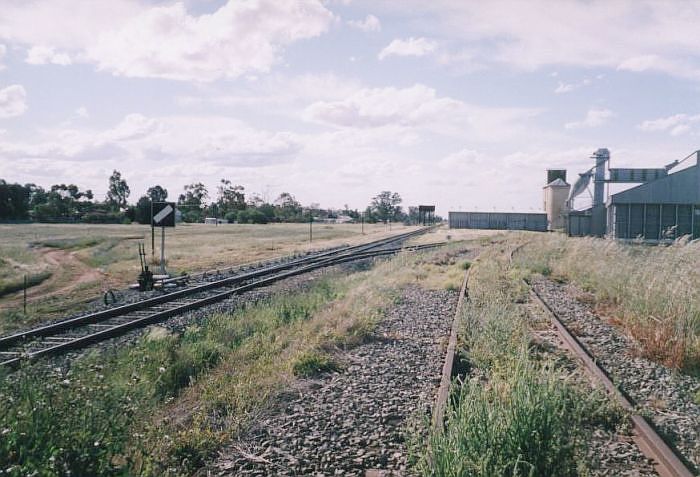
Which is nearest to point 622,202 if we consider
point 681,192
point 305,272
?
point 681,192

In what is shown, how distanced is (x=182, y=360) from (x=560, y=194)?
73793 millimetres

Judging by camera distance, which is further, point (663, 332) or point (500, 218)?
point (500, 218)

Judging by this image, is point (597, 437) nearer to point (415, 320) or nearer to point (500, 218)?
point (415, 320)

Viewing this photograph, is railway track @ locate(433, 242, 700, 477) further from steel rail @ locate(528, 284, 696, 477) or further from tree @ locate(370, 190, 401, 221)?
tree @ locate(370, 190, 401, 221)

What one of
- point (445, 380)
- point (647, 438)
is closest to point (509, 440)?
point (647, 438)

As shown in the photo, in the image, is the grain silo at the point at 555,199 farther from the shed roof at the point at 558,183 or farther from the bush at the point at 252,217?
the bush at the point at 252,217

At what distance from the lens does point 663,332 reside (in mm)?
7473

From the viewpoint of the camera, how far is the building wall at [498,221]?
75250mm

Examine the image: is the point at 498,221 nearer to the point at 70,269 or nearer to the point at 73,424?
the point at 70,269

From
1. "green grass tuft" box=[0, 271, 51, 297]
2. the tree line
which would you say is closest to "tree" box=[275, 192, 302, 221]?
the tree line

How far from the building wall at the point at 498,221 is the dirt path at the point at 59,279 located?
58327 mm

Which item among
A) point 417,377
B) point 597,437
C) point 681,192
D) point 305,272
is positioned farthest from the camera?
point 681,192

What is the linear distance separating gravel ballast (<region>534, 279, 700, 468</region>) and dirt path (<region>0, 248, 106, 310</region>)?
49.8 feet

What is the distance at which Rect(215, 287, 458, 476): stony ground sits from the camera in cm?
438
